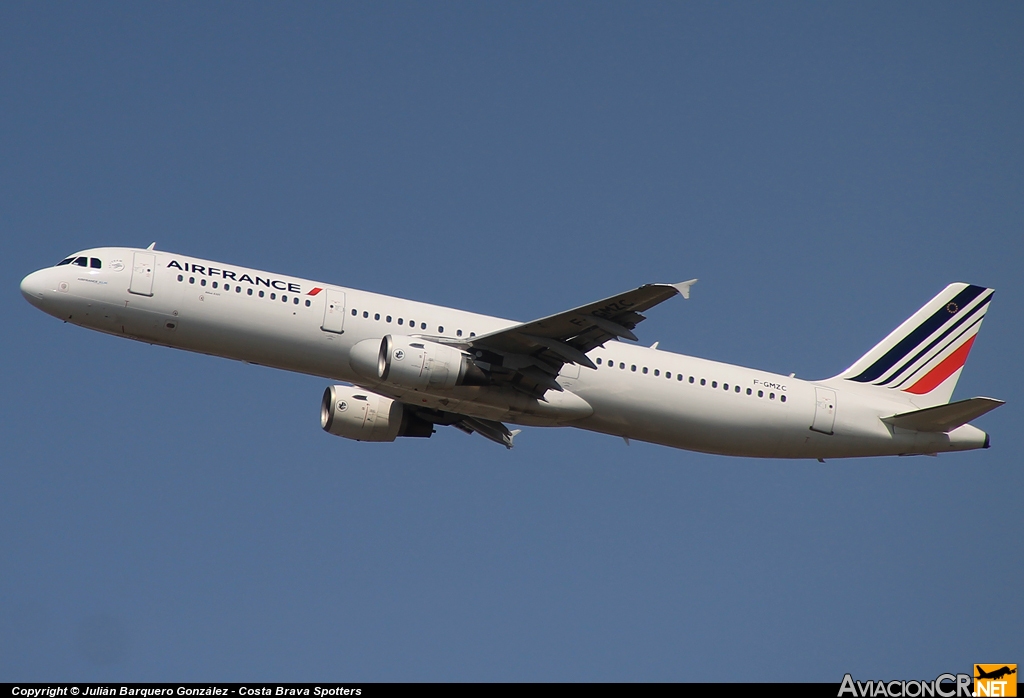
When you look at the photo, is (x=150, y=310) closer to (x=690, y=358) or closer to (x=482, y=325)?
(x=482, y=325)

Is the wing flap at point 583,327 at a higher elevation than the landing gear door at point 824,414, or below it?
higher

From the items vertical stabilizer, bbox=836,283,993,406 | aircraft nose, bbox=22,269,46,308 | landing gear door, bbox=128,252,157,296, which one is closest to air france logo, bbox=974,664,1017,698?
vertical stabilizer, bbox=836,283,993,406

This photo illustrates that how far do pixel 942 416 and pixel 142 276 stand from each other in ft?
90.4

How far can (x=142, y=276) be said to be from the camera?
126 ft

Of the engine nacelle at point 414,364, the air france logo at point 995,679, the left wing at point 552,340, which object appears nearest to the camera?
the air france logo at point 995,679

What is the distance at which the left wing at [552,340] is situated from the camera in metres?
36.3

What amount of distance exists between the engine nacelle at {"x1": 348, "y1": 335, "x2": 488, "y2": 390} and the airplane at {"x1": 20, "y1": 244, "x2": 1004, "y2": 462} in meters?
0.04

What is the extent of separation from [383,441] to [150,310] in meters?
10.0

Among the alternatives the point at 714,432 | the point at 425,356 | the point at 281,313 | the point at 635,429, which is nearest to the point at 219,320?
the point at 281,313

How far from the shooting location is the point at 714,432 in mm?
41469

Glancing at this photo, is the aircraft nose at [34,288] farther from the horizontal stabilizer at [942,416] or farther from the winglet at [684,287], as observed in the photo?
the horizontal stabilizer at [942,416]

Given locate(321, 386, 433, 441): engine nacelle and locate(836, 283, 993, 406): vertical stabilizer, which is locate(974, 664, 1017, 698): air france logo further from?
locate(321, 386, 433, 441): engine nacelle

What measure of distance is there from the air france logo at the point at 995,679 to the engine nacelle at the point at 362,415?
20.8 meters

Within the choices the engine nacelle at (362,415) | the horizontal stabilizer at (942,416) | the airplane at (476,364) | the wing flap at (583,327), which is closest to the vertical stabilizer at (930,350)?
the airplane at (476,364)
